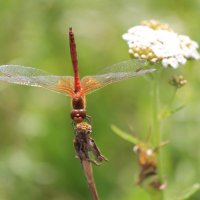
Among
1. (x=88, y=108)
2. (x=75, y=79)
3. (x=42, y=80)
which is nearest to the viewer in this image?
(x=75, y=79)

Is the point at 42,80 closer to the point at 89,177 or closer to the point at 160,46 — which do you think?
the point at 89,177

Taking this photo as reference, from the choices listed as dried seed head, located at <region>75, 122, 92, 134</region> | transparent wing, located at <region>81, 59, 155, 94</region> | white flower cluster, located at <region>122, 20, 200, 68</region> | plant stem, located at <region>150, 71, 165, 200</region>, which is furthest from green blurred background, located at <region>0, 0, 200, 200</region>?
dried seed head, located at <region>75, 122, 92, 134</region>

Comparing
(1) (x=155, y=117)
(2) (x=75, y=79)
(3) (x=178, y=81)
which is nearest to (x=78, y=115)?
(2) (x=75, y=79)

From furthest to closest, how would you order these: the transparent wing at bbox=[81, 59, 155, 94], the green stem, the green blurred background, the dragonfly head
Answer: the green blurred background, the green stem, the transparent wing at bbox=[81, 59, 155, 94], the dragonfly head

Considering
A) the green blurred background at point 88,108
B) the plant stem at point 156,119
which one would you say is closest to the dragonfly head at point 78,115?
the plant stem at point 156,119

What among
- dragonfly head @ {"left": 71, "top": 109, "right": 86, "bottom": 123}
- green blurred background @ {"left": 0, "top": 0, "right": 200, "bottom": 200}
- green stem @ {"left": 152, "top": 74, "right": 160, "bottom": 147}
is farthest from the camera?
green blurred background @ {"left": 0, "top": 0, "right": 200, "bottom": 200}

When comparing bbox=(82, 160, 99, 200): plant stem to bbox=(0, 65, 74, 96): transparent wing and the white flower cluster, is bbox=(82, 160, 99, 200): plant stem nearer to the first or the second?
bbox=(0, 65, 74, 96): transparent wing

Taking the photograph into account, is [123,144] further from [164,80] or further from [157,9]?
[157,9]
